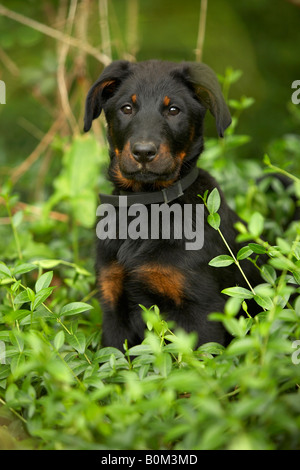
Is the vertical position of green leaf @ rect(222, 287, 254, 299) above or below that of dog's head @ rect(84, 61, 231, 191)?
below

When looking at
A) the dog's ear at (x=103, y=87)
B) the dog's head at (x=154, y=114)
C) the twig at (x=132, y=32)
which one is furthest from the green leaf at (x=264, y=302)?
the twig at (x=132, y=32)

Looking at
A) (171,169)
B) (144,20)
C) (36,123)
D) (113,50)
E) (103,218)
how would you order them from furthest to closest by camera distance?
(36,123), (144,20), (113,50), (103,218), (171,169)

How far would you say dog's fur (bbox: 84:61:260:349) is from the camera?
8.37ft

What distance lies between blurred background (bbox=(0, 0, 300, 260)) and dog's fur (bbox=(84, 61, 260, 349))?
107 cm

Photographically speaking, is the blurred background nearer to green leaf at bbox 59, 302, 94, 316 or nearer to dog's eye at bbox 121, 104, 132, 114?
dog's eye at bbox 121, 104, 132, 114

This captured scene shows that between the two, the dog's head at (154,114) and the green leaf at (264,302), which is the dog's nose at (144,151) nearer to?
the dog's head at (154,114)

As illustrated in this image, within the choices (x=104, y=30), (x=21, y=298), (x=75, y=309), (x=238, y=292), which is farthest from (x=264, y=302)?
(x=104, y=30)

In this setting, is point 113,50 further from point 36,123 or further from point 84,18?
point 36,123

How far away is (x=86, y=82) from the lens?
479 cm

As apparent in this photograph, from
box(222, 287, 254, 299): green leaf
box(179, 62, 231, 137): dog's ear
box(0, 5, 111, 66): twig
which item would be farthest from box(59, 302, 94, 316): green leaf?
box(0, 5, 111, 66): twig

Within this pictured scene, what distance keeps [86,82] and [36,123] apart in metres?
1.44

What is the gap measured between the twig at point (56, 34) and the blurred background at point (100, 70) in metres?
0.01
